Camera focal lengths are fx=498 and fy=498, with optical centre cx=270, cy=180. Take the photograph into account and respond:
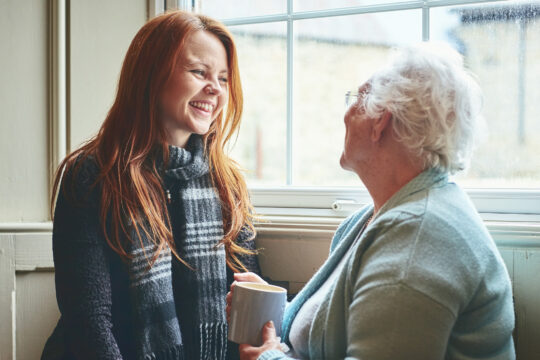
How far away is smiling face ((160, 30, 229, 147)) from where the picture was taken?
4.42 ft

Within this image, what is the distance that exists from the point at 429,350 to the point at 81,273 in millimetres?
816

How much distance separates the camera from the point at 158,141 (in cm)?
138

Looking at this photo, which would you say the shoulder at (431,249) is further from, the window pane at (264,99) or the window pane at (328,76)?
the window pane at (264,99)

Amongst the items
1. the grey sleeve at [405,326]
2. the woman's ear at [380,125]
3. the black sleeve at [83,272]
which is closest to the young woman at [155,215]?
the black sleeve at [83,272]

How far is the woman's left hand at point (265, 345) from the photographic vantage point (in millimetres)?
1023

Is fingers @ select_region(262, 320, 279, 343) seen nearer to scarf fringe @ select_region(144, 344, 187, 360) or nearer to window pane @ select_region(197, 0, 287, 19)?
scarf fringe @ select_region(144, 344, 187, 360)

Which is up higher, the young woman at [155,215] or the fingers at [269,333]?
the young woman at [155,215]

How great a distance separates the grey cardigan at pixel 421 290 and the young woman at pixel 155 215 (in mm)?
426

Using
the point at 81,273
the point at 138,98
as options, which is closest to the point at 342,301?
the point at 81,273

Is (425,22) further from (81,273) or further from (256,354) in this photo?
(81,273)

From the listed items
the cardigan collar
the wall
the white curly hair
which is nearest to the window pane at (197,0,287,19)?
the wall

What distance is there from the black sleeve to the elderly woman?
0.38 meters

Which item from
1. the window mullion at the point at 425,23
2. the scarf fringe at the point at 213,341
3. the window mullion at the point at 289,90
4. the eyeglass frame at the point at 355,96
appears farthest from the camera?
the window mullion at the point at 289,90

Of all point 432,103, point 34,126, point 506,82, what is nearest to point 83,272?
point 34,126
